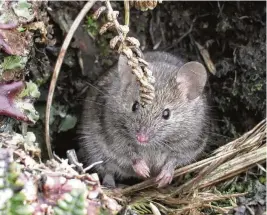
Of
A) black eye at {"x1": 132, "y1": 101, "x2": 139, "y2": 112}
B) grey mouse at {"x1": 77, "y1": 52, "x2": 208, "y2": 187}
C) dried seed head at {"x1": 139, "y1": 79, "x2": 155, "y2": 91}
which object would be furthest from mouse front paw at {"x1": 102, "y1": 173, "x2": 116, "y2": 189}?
dried seed head at {"x1": 139, "y1": 79, "x2": 155, "y2": 91}

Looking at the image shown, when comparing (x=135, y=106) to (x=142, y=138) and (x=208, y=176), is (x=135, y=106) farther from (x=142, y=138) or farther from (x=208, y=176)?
(x=208, y=176)

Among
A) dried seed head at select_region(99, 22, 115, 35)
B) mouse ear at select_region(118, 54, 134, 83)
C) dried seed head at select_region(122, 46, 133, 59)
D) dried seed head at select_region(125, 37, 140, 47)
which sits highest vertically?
dried seed head at select_region(99, 22, 115, 35)

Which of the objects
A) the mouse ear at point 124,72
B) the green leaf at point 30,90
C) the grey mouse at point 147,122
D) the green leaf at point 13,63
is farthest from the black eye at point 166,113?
the green leaf at point 13,63

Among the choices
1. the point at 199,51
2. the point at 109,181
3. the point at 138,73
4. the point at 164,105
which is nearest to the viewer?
the point at 138,73

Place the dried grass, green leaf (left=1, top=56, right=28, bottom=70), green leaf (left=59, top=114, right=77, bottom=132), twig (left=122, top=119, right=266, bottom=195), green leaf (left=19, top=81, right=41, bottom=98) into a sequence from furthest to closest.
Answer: green leaf (left=59, top=114, right=77, bottom=132) < twig (left=122, top=119, right=266, bottom=195) < the dried grass < green leaf (left=19, top=81, right=41, bottom=98) < green leaf (left=1, top=56, right=28, bottom=70)

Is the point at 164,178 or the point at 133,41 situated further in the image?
the point at 164,178

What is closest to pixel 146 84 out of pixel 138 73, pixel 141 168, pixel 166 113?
pixel 138 73

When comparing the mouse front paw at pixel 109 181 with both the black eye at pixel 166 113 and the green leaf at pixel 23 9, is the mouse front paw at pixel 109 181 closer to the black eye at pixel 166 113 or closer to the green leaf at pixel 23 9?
the black eye at pixel 166 113

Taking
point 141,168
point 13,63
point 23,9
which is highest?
point 23,9

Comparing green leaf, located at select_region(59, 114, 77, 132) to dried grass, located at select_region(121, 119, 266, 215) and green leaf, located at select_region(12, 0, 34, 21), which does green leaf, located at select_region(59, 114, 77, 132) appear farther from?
green leaf, located at select_region(12, 0, 34, 21)
